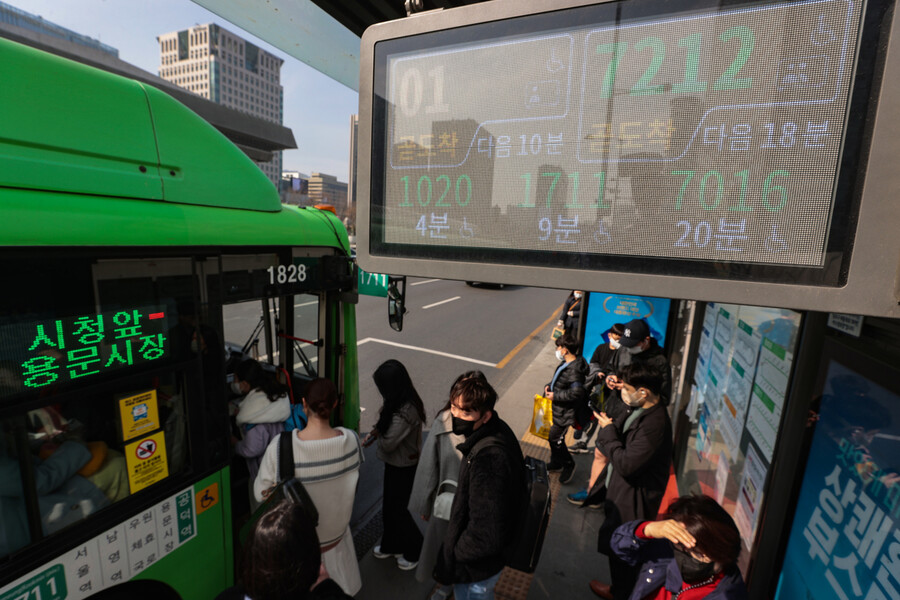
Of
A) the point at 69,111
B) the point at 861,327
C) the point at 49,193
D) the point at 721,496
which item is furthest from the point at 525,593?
the point at 69,111

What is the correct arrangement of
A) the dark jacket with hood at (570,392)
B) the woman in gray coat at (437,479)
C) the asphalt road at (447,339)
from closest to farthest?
the woman in gray coat at (437,479) → the dark jacket with hood at (570,392) → the asphalt road at (447,339)

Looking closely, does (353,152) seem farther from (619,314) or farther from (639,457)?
(639,457)

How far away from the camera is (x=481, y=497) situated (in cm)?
229

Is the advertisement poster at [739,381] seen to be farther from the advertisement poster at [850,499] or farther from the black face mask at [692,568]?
the black face mask at [692,568]

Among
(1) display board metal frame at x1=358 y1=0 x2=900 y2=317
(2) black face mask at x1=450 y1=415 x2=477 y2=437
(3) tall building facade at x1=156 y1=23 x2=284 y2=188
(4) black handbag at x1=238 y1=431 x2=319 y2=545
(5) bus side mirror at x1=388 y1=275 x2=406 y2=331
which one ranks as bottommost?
(4) black handbag at x1=238 y1=431 x2=319 y2=545

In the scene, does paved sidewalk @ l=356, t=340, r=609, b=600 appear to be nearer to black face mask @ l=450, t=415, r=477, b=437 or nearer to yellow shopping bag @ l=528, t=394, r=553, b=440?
yellow shopping bag @ l=528, t=394, r=553, b=440

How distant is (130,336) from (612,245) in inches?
90.8

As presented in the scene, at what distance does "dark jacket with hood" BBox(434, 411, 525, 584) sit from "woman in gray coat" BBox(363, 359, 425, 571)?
1.01m

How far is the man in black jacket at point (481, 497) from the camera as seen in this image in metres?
2.29

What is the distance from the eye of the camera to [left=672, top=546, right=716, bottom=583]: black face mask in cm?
185

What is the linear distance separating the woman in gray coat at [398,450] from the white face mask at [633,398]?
151 cm

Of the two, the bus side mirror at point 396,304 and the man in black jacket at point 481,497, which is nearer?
the man in black jacket at point 481,497

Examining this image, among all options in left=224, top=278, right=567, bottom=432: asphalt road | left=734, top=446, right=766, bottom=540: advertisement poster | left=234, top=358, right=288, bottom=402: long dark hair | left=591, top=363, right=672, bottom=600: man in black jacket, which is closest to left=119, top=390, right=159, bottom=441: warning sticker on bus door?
left=234, top=358, right=288, bottom=402: long dark hair

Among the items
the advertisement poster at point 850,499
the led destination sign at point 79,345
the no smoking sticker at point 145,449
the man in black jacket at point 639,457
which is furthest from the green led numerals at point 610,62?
the no smoking sticker at point 145,449
